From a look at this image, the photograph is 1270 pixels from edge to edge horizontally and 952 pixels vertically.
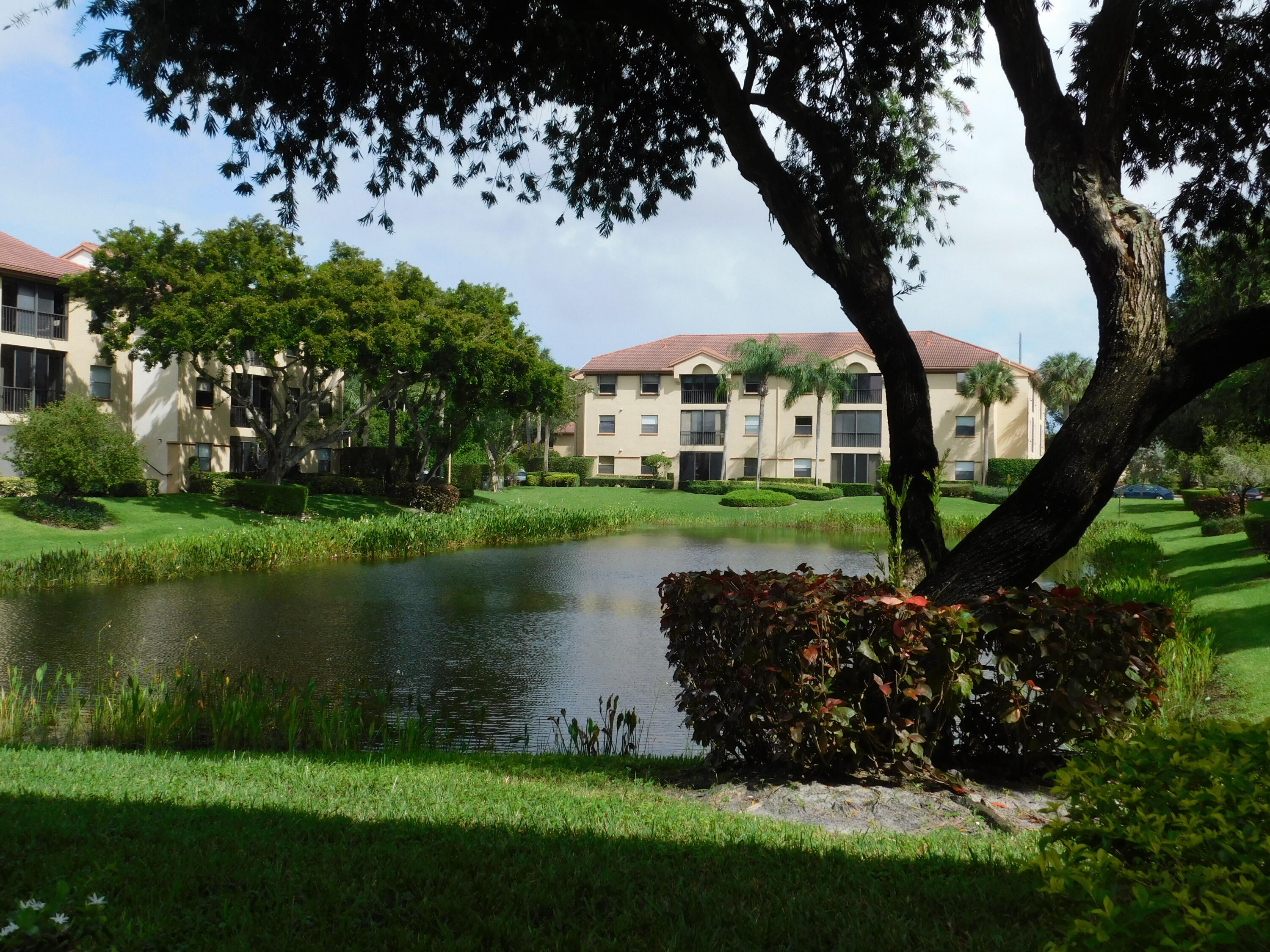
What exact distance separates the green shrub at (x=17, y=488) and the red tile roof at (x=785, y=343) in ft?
133

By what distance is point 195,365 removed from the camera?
107 feet

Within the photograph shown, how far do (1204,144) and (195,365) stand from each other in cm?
3058

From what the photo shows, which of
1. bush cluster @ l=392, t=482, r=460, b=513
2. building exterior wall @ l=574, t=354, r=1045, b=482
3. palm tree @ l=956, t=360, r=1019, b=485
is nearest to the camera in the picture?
bush cluster @ l=392, t=482, r=460, b=513

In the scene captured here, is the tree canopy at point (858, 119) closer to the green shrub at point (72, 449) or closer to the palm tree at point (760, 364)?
the green shrub at point (72, 449)

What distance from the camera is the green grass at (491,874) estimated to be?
3504mm

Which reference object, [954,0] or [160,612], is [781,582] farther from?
[160,612]

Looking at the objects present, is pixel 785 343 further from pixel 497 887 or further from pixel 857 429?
pixel 497 887

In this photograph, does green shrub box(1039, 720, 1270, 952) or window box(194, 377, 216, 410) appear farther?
window box(194, 377, 216, 410)

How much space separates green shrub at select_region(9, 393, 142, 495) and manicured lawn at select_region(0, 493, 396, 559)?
1377mm

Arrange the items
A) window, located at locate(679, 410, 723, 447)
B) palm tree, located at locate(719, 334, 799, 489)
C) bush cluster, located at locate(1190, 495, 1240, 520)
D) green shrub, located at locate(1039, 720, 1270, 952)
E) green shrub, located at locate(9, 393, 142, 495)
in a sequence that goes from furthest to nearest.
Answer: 1. window, located at locate(679, 410, 723, 447)
2. palm tree, located at locate(719, 334, 799, 489)
3. bush cluster, located at locate(1190, 495, 1240, 520)
4. green shrub, located at locate(9, 393, 142, 495)
5. green shrub, located at locate(1039, 720, 1270, 952)

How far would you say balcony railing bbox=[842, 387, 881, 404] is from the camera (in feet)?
202

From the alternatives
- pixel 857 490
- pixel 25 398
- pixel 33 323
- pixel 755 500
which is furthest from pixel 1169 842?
pixel 857 490

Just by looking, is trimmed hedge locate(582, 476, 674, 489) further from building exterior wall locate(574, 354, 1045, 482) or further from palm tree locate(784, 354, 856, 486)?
palm tree locate(784, 354, 856, 486)

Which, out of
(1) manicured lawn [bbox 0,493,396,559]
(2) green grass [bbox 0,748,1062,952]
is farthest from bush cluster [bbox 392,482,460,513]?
(2) green grass [bbox 0,748,1062,952]
